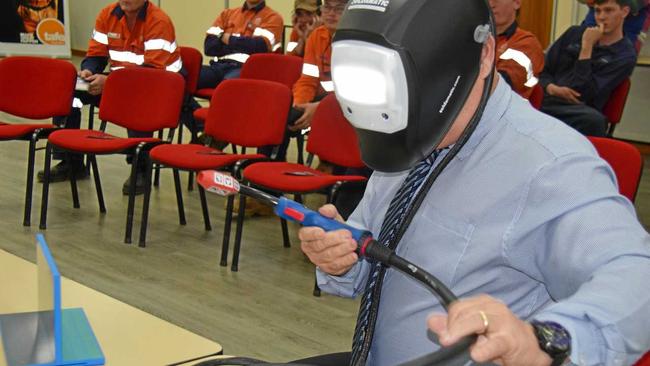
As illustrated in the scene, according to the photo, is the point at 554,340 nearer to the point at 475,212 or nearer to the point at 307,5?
the point at 475,212

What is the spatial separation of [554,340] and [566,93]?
4.59 m

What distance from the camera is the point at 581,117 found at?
508cm

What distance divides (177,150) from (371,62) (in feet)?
11.9

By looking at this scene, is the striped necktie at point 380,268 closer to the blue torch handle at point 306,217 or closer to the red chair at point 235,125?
the blue torch handle at point 306,217

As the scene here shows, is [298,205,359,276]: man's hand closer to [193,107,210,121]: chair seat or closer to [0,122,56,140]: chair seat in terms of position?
[0,122,56,140]: chair seat

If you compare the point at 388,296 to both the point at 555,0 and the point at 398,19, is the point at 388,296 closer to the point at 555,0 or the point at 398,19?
the point at 398,19

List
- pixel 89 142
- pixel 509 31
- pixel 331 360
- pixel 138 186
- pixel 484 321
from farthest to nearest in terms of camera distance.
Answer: pixel 138 186
pixel 509 31
pixel 89 142
pixel 331 360
pixel 484 321

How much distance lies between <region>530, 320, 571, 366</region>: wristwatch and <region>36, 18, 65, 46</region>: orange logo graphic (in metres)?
12.4

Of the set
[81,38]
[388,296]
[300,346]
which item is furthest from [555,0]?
[81,38]

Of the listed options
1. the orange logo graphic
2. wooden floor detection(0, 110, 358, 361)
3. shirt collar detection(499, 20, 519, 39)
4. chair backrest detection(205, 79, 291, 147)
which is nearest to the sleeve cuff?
wooden floor detection(0, 110, 358, 361)

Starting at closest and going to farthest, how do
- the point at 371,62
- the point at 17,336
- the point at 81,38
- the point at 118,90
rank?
the point at 371,62 → the point at 17,336 → the point at 118,90 → the point at 81,38

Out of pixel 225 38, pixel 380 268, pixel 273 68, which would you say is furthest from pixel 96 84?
pixel 380 268

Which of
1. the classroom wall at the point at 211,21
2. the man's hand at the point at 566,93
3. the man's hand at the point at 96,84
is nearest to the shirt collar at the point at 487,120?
the man's hand at the point at 566,93

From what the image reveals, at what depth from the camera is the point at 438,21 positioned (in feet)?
3.55
